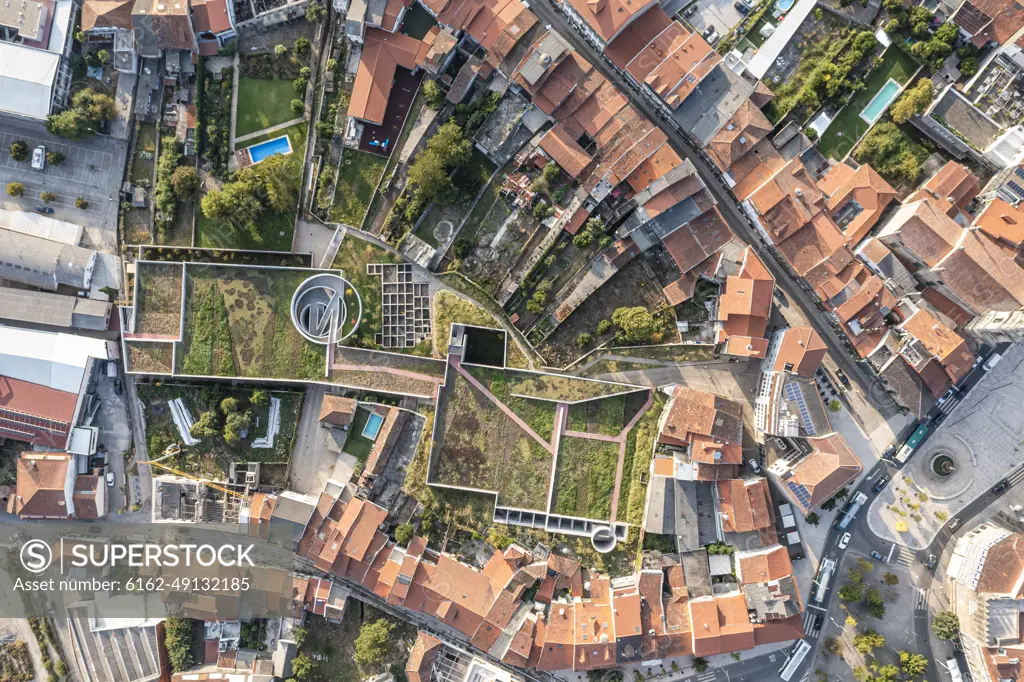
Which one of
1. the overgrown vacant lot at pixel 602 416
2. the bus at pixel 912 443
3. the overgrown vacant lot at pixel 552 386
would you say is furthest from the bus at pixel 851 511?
the overgrown vacant lot at pixel 552 386

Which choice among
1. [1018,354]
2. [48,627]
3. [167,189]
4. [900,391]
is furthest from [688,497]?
[48,627]

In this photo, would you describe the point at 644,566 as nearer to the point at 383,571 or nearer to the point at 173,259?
the point at 383,571

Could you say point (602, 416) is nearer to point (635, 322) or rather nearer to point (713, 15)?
point (635, 322)

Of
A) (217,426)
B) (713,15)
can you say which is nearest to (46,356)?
(217,426)

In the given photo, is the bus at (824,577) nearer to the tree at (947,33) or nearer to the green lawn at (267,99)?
the tree at (947,33)

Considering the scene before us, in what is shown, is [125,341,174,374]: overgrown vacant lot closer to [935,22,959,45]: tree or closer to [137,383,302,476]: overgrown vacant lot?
[137,383,302,476]: overgrown vacant lot
